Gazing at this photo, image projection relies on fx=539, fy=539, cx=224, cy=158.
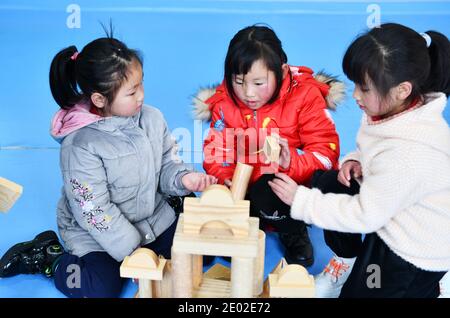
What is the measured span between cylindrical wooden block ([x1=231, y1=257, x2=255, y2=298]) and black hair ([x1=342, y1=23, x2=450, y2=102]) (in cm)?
42

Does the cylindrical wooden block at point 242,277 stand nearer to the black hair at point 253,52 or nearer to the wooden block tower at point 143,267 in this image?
the wooden block tower at point 143,267

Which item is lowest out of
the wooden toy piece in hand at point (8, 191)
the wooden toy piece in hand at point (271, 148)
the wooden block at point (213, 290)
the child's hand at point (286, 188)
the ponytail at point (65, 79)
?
the wooden block at point (213, 290)

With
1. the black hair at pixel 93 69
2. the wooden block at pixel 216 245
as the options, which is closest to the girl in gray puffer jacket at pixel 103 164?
the black hair at pixel 93 69

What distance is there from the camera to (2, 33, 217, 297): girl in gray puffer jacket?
1.13 m

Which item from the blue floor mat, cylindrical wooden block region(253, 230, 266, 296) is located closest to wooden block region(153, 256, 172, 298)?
cylindrical wooden block region(253, 230, 266, 296)

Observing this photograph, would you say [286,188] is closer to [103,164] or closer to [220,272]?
[220,272]

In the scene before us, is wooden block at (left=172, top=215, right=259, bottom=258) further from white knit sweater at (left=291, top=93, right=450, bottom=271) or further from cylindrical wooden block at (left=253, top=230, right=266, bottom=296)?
white knit sweater at (left=291, top=93, right=450, bottom=271)

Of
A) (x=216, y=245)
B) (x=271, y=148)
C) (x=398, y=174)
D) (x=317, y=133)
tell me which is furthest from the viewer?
(x=317, y=133)

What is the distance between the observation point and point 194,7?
2.81 meters

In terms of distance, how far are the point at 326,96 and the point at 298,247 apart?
1.28ft

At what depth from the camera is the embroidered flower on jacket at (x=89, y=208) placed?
116 cm

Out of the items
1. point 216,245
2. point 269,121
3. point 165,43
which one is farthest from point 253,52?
point 165,43

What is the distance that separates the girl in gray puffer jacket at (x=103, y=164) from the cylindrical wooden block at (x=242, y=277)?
0.38 m

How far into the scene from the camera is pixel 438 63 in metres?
1.03
